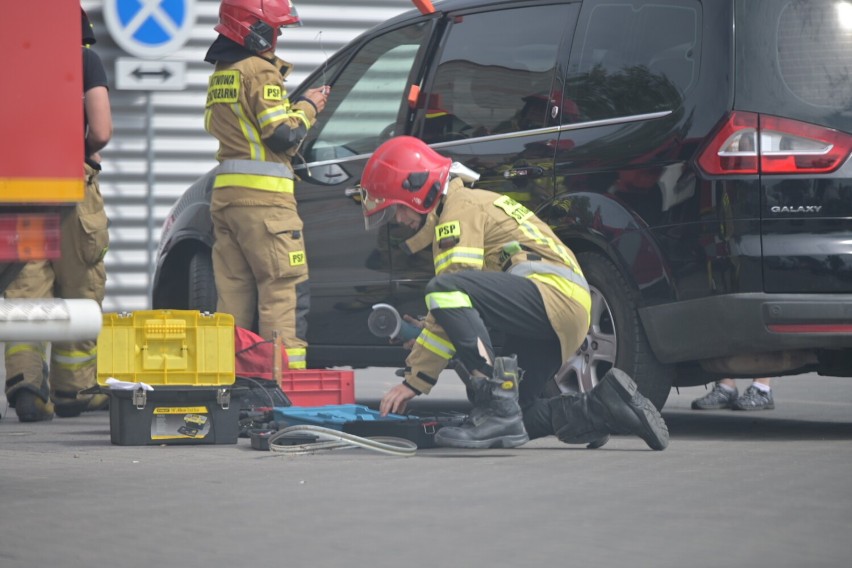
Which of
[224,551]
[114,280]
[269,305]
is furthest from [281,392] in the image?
[114,280]

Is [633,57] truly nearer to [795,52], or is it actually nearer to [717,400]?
[795,52]

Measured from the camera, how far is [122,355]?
7680mm

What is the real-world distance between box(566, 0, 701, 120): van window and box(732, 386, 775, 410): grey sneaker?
230 centimetres

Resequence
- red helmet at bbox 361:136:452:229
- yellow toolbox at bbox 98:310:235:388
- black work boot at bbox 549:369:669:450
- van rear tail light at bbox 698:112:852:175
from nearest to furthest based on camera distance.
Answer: black work boot at bbox 549:369:669:450 → van rear tail light at bbox 698:112:852:175 → red helmet at bbox 361:136:452:229 → yellow toolbox at bbox 98:310:235:388

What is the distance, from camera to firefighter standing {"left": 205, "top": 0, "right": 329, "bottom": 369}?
8781mm

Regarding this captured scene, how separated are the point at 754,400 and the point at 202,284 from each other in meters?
2.99

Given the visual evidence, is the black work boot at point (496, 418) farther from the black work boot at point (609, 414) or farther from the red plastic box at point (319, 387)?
the red plastic box at point (319, 387)

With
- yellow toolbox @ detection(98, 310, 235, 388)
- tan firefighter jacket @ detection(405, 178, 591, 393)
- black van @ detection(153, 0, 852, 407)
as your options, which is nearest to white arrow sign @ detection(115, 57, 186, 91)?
black van @ detection(153, 0, 852, 407)

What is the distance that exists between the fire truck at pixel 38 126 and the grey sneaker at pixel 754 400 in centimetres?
498

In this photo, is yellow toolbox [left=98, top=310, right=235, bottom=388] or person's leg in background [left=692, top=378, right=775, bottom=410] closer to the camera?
yellow toolbox [left=98, top=310, right=235, bottom=388]

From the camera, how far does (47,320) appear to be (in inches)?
197

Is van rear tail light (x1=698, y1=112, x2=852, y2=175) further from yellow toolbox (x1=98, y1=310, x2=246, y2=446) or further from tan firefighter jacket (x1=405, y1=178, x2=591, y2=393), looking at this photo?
yellow toolbox (x1=98, y1=310, x2=246, y2=446)

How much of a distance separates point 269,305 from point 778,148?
2778 millimetres

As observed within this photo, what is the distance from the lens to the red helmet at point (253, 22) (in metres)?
8.84
